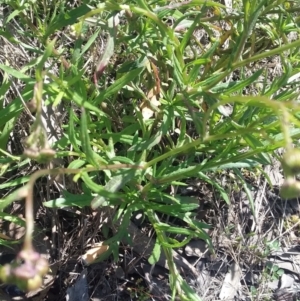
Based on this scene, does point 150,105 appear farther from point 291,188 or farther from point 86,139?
point 291,188

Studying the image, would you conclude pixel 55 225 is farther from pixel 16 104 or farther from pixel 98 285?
pixel 16 104

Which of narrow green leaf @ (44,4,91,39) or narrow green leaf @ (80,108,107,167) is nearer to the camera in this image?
narrow green leaf @ (80,108,107,167)

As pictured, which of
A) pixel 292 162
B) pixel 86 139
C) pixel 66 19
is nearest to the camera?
pixel 292 162

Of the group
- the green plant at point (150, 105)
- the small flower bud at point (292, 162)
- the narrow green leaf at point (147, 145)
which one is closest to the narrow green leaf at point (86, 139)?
the green plant at point (150, 105)

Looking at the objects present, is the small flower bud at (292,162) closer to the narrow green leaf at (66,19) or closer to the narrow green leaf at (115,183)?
the narrow green leaf at (115,183)

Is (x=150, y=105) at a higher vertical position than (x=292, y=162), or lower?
lower

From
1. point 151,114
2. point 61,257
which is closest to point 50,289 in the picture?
point 61,257

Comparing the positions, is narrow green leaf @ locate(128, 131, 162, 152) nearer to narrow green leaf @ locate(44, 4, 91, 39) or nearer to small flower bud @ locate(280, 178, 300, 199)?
narrow green leaf @ locate(44, 4, 91, 39)

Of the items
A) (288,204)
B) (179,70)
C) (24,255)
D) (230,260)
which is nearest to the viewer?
(24,255)

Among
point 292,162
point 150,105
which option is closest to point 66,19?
point 150,105

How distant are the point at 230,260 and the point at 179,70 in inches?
43.0

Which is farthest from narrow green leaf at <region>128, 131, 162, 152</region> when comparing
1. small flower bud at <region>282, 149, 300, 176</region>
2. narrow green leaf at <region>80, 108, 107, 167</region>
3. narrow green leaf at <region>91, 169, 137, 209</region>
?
small flower bud at <region>282, 149, 300, 176</region>

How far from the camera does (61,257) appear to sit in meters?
2.43

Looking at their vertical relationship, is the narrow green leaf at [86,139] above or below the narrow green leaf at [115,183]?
above
